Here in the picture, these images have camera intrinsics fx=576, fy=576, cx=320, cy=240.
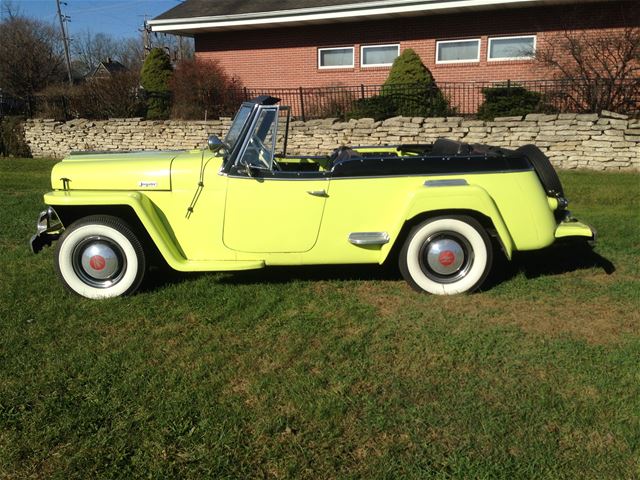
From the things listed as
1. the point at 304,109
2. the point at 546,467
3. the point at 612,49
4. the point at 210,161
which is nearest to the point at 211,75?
the point at 304,109

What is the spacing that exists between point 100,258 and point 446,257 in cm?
274

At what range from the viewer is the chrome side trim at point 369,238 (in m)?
4.53

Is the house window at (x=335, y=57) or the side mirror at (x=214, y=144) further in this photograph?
the house window at (x=335, y=57)

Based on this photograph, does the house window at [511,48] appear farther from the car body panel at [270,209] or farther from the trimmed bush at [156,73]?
the car body panel at [270,209]

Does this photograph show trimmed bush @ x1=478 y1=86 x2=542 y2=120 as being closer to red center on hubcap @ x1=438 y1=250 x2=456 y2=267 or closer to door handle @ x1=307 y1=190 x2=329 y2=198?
red center on hubcap @ x1=438 y1=250 x2=456 y2=267

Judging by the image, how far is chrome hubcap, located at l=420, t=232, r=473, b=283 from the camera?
4.59 meters

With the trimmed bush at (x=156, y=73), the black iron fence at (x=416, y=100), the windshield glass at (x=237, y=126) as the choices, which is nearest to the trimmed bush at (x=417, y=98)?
the black iron fence at (x=416, y=100)

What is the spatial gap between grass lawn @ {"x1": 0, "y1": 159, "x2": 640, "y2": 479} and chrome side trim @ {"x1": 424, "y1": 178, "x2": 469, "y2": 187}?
0.90m

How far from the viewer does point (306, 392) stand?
320 cm

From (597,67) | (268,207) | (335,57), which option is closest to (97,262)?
(268,207)

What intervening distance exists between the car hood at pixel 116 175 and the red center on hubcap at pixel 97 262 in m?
0.55

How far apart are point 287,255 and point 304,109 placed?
439 inches

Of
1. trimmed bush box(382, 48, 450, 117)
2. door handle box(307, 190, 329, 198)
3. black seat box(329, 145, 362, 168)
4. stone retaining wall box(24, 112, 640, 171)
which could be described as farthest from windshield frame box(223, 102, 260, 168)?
trimmed bush box(382, 48, 450, 117)

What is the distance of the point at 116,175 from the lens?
457cm
